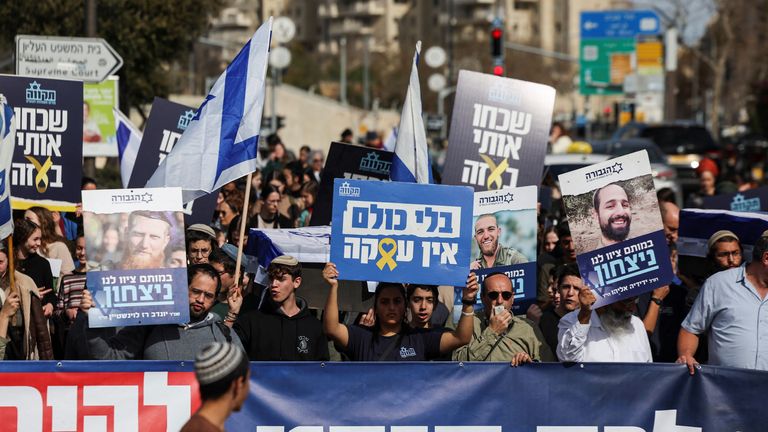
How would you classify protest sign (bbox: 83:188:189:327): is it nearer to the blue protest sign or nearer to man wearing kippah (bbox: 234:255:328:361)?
man wearing kippah (bbox: 234:255:328:361)

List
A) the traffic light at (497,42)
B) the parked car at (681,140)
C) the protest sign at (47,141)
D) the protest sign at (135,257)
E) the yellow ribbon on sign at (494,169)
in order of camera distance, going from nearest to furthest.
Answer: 1. the protest sign at (135,257)
2. the protest sign at (47,141)
3. the yellow ribbon on sign at (494,169)
4. the traffic light at (497,42)
5. the parked car at (681,140)

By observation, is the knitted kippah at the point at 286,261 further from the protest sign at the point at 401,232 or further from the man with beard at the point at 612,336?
the man with beard at the point at 612,336

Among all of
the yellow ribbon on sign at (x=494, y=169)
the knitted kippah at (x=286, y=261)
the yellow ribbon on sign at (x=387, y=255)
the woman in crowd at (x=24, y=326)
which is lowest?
the woman in crowd at (x=24, y=326)

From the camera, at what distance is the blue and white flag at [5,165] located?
26.3 feet

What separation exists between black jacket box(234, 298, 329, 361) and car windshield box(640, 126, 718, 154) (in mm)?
23025

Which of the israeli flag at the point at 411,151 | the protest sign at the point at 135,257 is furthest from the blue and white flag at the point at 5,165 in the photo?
the israeli flag at the point at 411,151

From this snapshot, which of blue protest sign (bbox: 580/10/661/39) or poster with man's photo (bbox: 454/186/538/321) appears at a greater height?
blue protest sign (bbox: 580/10/661/39)

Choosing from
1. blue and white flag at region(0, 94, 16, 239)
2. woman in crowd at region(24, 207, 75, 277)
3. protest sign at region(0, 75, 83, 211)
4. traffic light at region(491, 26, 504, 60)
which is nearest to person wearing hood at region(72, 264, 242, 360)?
blue and white flag at region(0, 94, 16, 239)

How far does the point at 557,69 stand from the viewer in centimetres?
10181

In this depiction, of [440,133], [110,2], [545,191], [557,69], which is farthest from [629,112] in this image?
[557,69]

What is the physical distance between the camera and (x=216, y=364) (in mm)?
4688

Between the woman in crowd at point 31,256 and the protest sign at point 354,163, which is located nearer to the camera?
the woman in crowd at point 31,256

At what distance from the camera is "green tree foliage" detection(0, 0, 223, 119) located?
24969 mm

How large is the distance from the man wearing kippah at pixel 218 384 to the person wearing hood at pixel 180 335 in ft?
8.39
